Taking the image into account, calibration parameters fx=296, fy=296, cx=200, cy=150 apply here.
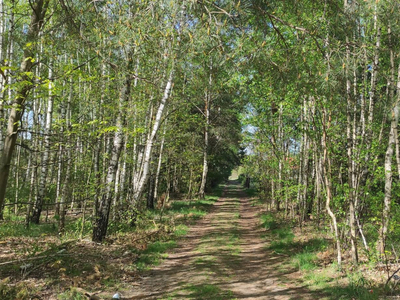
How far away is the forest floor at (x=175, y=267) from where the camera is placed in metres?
4.95

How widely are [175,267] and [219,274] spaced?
3.62ft

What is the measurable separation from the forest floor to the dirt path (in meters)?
0.02

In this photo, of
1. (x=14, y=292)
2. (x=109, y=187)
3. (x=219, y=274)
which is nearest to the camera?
(x=14, y=292)

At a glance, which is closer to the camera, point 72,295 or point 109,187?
point 72,295

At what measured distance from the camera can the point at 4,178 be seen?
3.56 m

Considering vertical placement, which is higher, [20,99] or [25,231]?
[20,99]

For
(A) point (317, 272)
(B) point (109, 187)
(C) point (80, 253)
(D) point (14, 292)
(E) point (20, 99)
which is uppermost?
(E) point (20, 99)

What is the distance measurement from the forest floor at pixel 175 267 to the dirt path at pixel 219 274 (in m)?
0.02

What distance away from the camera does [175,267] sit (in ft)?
22.1

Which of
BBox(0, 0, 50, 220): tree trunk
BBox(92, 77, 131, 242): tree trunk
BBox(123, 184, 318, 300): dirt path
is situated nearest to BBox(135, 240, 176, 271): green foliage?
BBox(123, 184, 318, 300): dirt path

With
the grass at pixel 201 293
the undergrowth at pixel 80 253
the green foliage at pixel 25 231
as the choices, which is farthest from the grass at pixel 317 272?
the green foliage at pixel 25 231

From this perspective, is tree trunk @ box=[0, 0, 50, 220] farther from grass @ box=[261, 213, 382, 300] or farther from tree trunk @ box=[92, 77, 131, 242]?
grass @ box=[261, 213, 382, 300]

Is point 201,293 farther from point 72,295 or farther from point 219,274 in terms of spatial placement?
point 72,295

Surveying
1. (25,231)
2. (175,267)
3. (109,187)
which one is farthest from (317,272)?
(25,231)
